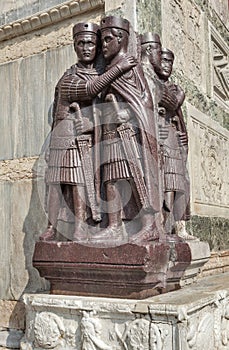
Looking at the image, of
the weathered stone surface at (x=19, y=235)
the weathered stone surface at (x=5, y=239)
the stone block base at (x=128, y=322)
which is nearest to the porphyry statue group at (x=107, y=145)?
the stone block base at (x=128, y=322)

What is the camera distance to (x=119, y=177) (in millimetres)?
1867

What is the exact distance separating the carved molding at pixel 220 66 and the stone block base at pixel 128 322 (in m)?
1.80

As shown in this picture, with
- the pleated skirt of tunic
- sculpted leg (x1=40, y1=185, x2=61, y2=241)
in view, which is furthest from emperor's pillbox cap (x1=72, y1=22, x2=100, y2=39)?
sculpted leg (x1=40, y1=185, x2=61, y2=241)

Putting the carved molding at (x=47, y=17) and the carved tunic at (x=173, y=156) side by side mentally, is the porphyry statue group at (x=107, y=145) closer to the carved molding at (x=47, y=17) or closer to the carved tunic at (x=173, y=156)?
the carved tunic at (x=173, y=156)

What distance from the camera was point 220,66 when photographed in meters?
3.42

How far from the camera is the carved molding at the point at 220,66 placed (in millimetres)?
3328

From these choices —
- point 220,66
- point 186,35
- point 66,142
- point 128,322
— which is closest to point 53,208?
point 66,142

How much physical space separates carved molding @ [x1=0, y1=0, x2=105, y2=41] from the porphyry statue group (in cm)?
54

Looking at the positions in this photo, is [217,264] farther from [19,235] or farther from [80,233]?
[80,233]

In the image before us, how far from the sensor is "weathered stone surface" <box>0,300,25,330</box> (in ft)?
7.88

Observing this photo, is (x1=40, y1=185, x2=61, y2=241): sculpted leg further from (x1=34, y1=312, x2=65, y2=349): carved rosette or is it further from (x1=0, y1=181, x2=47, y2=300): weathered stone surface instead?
(x1=0, y1=181, x2=47, y2=300): weathered stone surface

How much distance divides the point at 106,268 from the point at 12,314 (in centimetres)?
90

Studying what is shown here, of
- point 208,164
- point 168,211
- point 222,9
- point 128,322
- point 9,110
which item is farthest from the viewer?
point 222,9

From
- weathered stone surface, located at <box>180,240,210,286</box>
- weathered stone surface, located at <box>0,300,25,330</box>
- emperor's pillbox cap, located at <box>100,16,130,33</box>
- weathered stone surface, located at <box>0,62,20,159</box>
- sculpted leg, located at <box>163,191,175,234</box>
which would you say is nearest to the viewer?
emperor's pillbox cap, located at <box>100,16,130,33</box>
